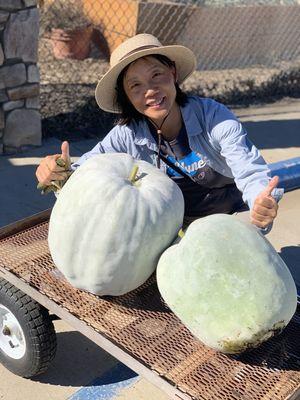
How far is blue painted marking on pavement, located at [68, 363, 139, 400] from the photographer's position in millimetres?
2682


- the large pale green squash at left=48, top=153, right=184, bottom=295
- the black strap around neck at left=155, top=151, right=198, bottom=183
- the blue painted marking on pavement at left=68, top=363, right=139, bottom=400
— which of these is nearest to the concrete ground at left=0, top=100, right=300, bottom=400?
the blue painted marking on pavement at left=68, top=363, right=139, bottom=400

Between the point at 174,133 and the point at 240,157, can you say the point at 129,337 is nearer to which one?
the point at 240,157

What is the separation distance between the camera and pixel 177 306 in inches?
79.0

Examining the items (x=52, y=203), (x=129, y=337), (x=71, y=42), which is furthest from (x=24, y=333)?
(x=71, y=42)

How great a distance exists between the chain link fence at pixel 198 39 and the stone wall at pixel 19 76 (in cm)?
171

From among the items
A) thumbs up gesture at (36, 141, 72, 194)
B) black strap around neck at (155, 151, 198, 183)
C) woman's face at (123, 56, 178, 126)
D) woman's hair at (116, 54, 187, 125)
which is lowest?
black strap around neck at (155, 151, 198, 183)

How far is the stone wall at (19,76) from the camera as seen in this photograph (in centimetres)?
474

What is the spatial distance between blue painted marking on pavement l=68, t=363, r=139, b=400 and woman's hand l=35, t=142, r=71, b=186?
3.10 feet

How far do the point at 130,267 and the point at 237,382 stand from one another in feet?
1.75

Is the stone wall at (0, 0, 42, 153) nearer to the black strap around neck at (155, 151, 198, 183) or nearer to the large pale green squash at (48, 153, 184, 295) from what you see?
the black strap around neck at (155, 151, 198, 183)

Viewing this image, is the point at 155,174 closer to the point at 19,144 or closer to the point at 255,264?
the point at 255,264

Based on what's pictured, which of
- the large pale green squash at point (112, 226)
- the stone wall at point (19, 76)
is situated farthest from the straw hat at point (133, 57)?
the stone wall at point (19, 76)

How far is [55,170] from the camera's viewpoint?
99.3 inches

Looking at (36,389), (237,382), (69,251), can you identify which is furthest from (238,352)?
(36,389)
